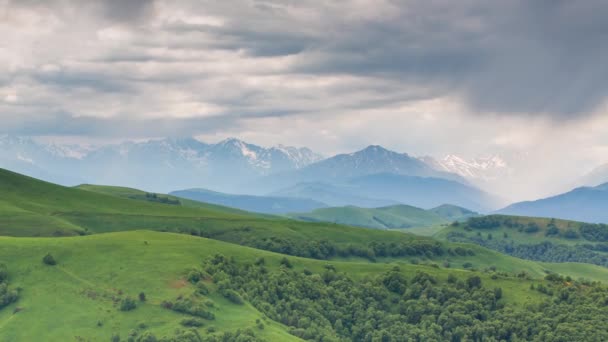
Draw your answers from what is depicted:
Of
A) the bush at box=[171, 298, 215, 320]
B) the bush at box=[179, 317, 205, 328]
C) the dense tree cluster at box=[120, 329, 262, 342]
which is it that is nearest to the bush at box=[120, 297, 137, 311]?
the bush at box=[171, 298, 215, 320]

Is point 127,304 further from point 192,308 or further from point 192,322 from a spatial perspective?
point 192,322

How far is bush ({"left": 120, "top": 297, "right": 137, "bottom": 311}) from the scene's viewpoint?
19275cm

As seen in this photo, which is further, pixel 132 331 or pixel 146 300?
pixel 146 300

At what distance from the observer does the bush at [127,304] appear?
193 m

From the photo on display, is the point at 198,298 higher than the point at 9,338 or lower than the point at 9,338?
higher

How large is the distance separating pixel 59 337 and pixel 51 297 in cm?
2188

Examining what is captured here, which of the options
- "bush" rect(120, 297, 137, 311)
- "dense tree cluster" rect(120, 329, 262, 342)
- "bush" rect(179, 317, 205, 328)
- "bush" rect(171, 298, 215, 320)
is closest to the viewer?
"dense tree cluster" rect(120, 329, 262, 342)

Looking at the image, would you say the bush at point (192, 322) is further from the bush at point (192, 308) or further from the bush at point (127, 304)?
the bush at point (127, 304)

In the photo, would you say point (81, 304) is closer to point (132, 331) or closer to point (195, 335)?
point (132, 331)

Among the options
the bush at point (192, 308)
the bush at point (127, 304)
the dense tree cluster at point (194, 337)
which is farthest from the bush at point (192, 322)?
the bush at point (127, 304)

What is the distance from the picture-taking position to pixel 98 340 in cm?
17800

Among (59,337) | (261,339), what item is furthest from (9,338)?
(261,339)

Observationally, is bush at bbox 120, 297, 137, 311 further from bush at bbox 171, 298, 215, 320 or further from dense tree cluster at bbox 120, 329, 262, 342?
dense tree cluster at bbox 120, 329, 262, 342

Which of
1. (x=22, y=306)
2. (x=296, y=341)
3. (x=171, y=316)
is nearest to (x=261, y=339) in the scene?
(x=296, y=341)
